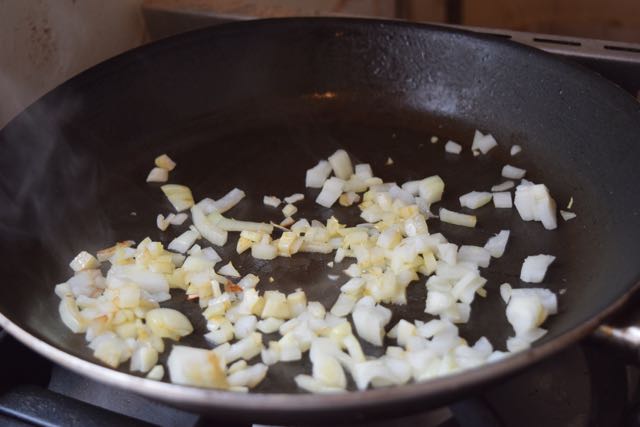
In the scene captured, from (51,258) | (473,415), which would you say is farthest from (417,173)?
(51,258)

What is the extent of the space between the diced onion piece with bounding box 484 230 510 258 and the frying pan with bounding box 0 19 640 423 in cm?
1

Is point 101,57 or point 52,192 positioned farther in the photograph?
point 101,57

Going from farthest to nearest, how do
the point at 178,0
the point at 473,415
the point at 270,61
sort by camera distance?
the point at 178,0 < the point at 270,61 < the point at 473,415

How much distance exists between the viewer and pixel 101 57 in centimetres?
141

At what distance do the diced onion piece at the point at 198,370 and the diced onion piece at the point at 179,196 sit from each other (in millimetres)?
366

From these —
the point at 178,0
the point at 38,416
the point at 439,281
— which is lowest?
the point at 38,416

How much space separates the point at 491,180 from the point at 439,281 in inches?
10.5

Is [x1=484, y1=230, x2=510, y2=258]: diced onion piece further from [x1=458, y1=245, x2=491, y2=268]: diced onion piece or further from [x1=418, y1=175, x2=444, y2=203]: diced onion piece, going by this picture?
[x1=418, y1=175, x2=444, y2=203]: diced onion piece

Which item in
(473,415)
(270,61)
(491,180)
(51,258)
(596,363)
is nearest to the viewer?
(473,415)

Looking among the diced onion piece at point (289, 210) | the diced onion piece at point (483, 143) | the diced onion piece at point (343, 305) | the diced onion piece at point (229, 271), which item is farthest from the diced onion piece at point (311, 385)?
the diced onion piece at point (483, 143)

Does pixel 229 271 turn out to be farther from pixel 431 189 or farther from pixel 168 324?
pixel 431 189

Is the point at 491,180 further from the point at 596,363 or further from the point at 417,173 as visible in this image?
the point at 596,363

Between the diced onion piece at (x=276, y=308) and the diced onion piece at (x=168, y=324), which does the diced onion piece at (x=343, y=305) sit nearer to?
the diced onion piece at (x=276, y=308)

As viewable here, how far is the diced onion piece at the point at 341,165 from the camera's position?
1.24 m
